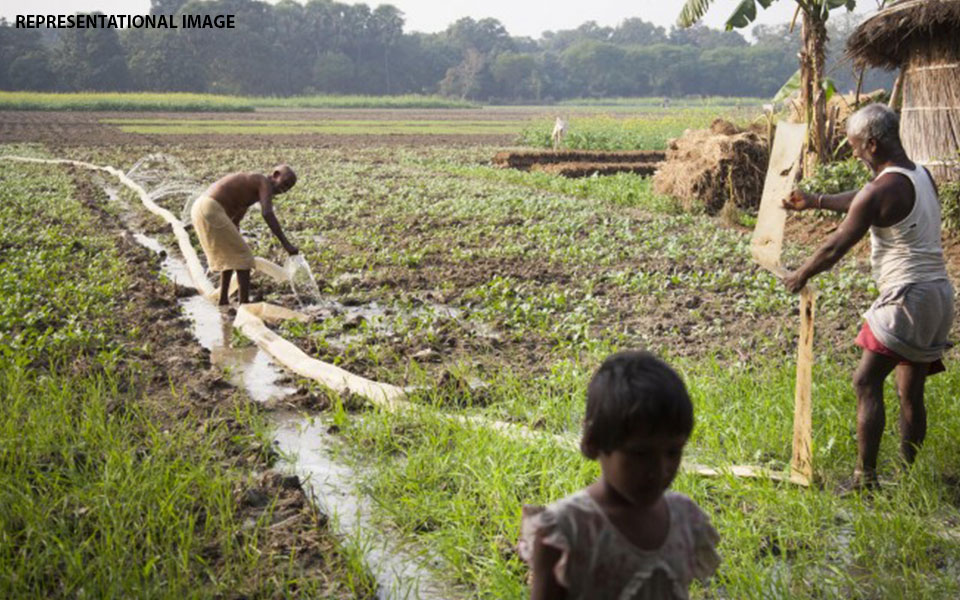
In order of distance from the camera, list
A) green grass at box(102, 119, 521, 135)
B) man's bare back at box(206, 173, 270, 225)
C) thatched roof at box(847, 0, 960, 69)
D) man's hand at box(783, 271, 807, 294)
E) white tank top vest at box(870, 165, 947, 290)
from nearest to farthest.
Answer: white tank top vest at box(870, 165, 947, 290) < man's hand at box(783, 271, 807, 294) < man's bare back at box(206, 173, 270, 225) < thatched roof at box(847, 0, 960, 69) < green grass at box(102, 119, 521, 135)

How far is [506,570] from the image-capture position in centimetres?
324

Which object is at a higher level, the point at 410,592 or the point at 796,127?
the point at 796,127

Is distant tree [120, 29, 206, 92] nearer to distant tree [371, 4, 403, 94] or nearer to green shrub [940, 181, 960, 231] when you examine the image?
distant tree [371, 4, 403, 94]

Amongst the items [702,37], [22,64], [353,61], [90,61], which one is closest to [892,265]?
[22,64]

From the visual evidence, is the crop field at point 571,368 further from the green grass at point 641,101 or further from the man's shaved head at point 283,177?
the green grass at point 641,101

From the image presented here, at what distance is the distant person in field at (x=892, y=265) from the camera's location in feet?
11.9

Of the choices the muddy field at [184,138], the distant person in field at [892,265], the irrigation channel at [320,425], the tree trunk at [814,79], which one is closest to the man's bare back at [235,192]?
the irrigation channel at [320,425]

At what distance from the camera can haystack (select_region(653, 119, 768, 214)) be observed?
1369cm

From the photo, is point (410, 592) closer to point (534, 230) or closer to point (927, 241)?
point (927, 241)

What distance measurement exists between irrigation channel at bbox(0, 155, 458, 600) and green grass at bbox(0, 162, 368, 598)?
0.24 meters

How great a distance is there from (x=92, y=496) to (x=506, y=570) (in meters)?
1.82

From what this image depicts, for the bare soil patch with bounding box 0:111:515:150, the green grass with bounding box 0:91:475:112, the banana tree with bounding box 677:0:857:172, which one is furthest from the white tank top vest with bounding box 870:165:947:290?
the green grass with bounding box 0:91:475:112

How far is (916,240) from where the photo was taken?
3.70 metres

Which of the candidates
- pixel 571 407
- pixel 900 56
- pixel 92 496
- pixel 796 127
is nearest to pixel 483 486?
pixel 571 407
